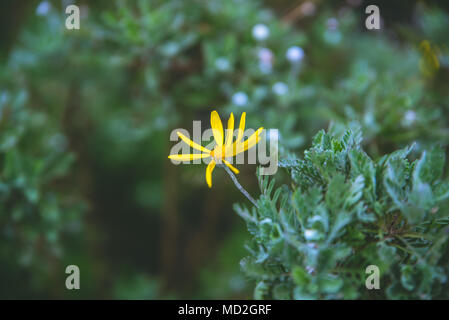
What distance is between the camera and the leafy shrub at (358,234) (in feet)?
1.55

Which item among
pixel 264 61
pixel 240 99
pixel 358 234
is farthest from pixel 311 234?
pixel 264 61

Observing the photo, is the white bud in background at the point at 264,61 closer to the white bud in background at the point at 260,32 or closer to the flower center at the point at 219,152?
the white bud in background at the point at 260,32

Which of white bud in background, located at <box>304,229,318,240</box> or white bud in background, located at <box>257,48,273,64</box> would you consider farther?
white bud in background, located at <box>257,48,273,64</box>

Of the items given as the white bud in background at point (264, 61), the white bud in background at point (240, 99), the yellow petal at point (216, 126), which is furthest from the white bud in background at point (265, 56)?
the yellow petal at point (216, 126)

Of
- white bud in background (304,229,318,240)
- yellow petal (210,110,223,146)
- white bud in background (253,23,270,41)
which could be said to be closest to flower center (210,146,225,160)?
yellow petal (210,110,223,146)

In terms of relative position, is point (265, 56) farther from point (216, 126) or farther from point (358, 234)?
point (358, 234)

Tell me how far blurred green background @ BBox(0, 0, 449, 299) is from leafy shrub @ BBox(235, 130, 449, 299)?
0.20 metres

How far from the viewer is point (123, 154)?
1.54 meters

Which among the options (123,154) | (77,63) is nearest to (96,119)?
(123,154)

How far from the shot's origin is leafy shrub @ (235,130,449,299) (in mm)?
473

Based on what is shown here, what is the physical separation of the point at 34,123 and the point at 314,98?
2.84 ft

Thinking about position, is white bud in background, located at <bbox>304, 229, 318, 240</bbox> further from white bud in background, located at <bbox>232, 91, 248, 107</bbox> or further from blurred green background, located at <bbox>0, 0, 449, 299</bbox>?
white bud in background, located at <bbox>232, 91, 248, 107</bbox>

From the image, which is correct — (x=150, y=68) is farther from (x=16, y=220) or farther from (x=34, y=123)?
(x=16, y=220)
